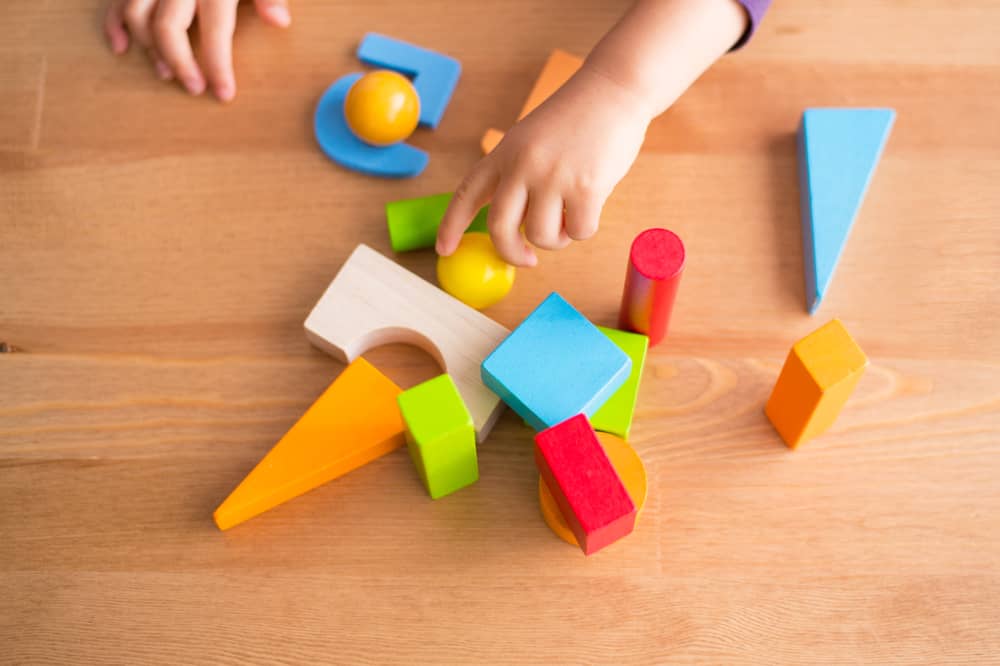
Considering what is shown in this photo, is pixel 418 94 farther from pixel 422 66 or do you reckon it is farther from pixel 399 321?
pixel 399 321

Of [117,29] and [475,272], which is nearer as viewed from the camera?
[475,272]

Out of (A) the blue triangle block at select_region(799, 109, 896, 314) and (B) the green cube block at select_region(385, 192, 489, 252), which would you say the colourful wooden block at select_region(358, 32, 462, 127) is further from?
(A) the blue triangle block at select_region(799, 109, 896, 314)

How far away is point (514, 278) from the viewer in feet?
2.27

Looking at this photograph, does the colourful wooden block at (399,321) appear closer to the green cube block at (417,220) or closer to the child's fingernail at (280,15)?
the green cube block at (417,220)

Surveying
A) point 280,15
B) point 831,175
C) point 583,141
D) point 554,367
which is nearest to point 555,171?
point 583,141

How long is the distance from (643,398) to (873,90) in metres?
0.36

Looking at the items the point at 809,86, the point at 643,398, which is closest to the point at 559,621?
the point at 643,398

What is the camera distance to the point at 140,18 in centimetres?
79

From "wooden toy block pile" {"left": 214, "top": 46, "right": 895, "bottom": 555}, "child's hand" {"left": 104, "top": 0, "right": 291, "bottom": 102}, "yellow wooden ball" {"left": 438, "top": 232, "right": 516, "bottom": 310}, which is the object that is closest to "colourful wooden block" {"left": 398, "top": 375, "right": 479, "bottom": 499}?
"wooden toy block pile" {"left": 214, "top": 46, "right": 895, "bottom": 555}

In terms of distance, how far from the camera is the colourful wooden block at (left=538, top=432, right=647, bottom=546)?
59cm

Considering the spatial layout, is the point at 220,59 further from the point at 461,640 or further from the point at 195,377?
the point at 461,640

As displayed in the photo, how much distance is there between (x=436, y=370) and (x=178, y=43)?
382 mm

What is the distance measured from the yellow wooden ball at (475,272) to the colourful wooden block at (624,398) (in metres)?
0.08

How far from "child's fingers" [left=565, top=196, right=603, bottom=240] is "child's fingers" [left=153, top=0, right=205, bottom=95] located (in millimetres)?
368
